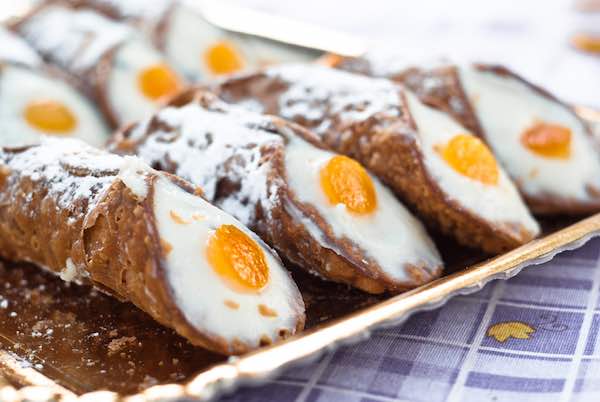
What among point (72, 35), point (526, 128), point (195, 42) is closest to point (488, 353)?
point (526, 128)

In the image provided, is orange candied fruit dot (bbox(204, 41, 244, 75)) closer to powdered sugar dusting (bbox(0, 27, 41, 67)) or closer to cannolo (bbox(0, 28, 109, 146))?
cannolo (bbox(0, 28, 109, 146))

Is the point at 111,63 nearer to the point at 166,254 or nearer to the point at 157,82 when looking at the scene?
the point at 157,82

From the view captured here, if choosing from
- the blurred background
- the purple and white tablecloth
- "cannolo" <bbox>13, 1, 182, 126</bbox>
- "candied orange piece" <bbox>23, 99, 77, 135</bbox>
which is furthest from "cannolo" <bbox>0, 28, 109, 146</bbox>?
the blurred background

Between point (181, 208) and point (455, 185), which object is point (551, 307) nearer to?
point (455, 185)

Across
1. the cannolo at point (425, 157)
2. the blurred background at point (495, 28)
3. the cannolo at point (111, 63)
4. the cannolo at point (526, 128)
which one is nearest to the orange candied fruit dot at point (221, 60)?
the cannolo at point (111, 63)

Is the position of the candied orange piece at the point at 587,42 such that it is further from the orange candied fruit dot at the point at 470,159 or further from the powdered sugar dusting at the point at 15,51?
the powdered sugar dusting at the point at 15,51

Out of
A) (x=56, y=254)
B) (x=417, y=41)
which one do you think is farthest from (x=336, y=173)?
(x=417, y=41)
